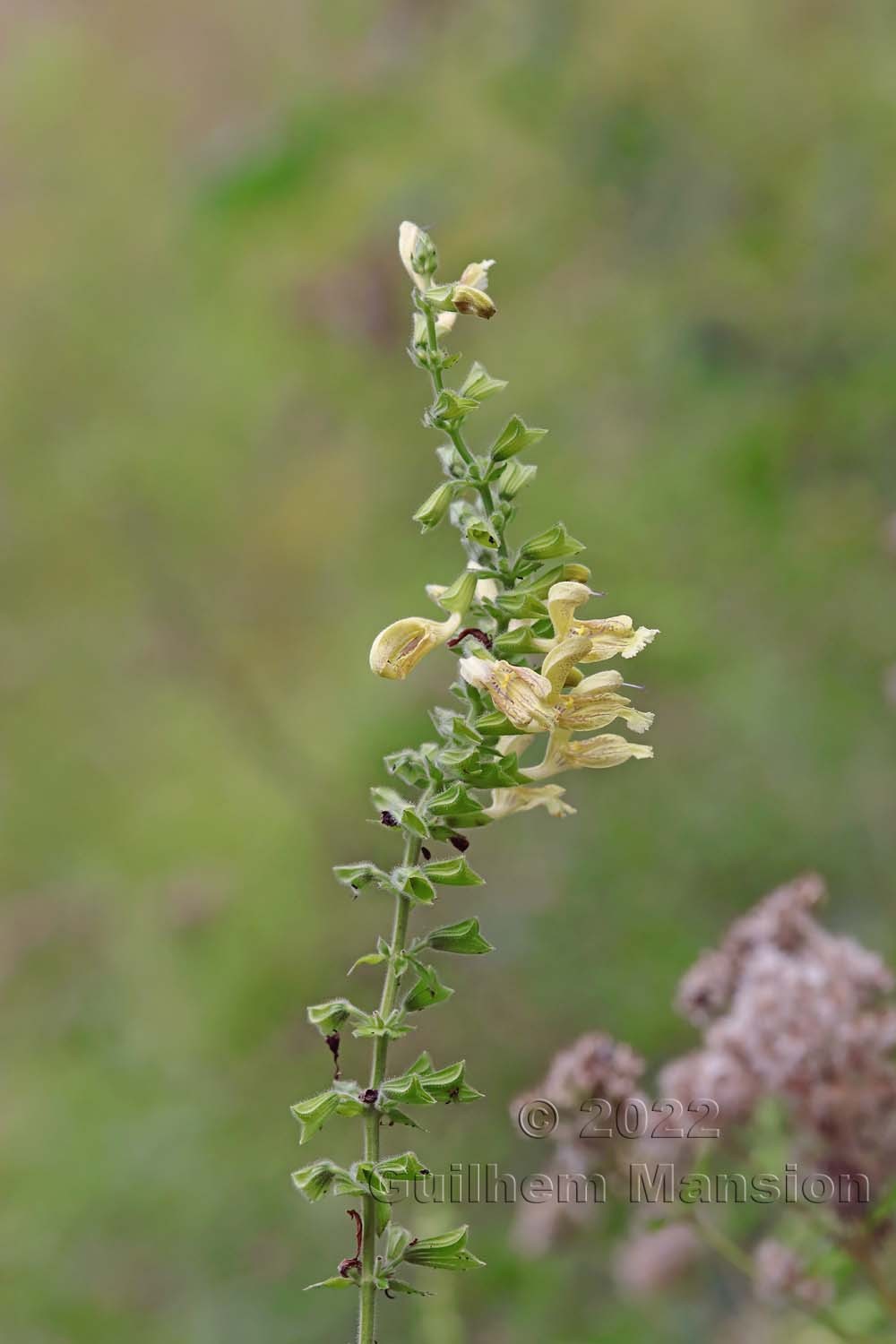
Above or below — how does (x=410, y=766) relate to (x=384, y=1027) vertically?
above

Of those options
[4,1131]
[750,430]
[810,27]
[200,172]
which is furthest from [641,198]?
[4,1131]

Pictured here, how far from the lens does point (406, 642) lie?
39.6 inches

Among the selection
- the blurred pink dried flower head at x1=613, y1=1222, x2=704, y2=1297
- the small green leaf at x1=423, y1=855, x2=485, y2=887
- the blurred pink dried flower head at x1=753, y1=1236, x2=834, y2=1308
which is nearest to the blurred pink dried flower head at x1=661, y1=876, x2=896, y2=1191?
the blurred pink dried flower head at x1=753, y1=1236, x2=834, y2=1308

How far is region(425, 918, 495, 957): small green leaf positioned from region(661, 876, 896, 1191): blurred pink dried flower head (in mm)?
463

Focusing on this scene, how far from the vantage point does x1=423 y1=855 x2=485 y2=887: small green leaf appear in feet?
2.88

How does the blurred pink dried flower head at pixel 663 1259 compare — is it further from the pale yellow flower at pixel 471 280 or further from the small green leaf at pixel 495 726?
the pale yellow flower at pixel 471 280

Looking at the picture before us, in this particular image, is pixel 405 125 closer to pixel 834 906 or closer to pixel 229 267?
pixel 229 267

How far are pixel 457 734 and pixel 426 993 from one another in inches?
6.7

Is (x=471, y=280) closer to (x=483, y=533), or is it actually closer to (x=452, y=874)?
(x=483, y=533)

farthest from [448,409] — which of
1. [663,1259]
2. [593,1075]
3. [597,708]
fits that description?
[663,1259]

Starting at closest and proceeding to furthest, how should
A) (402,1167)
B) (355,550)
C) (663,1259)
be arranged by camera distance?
(402,1167)
(663,1259)
(355,550)

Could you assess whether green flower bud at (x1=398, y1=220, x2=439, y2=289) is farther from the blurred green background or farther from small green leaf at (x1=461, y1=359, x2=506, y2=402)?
the blurred green background

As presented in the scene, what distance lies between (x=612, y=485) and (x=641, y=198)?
2.73 ft

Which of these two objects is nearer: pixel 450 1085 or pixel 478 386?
pixel 450 1085
